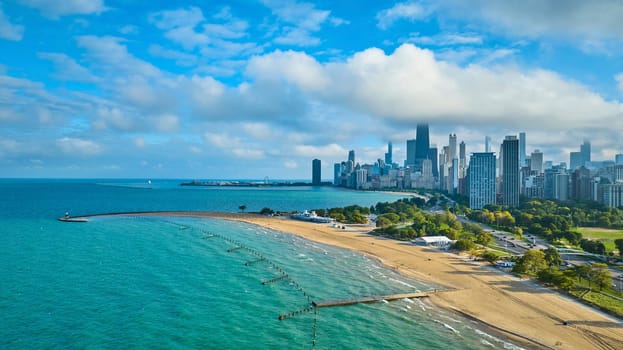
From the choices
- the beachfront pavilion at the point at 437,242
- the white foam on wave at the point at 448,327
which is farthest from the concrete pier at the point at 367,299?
the beachfront pavilion at the point at 437,242

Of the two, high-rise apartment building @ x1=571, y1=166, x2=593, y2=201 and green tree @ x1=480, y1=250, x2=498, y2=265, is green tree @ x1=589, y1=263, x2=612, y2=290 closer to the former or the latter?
green tree @ x1=480, y1=250, x2=498, y2=265

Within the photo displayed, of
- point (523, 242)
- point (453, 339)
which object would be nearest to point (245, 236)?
point (453, 339)

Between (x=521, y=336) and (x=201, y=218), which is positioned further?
(x=201, y=218)

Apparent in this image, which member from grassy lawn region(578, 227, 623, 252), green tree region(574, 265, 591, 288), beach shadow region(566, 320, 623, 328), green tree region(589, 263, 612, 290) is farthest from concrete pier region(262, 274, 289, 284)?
grassy lawn region(578, 227, 623, 252)

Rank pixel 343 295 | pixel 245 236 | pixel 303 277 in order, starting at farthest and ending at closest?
pixel 245 236 < pixel 303 277 < pixel 343 295

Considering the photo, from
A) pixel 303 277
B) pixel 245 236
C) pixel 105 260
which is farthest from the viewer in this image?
pixel 245 236

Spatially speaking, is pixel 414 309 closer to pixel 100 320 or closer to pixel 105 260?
pixel 100 320

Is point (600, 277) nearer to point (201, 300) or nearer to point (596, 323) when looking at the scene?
point (596, 323)
